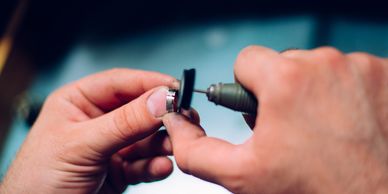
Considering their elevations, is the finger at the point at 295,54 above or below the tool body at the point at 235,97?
above

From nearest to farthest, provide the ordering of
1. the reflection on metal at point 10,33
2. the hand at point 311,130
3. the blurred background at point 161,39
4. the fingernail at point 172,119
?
the hand at point 311,130, the fingernail at point 172,119, the blurred background at point 161,39, the reflection on metal at point 10,33

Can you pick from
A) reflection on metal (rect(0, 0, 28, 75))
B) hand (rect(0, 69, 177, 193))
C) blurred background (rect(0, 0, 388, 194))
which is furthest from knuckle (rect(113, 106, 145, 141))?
reflection on metal (rect(0, 0, 28, 75))

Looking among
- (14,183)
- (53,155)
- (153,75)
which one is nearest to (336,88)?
Result: (153,75)

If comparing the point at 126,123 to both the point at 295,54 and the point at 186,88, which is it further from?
the point at 295,54

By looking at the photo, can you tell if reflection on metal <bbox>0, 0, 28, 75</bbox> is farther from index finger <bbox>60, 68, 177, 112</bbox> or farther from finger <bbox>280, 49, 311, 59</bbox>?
finger <bbox>280, 49, 311, 59</bbox>

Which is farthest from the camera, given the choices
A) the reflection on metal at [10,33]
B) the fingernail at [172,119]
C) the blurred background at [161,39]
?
the reflection on metal at [10,33]

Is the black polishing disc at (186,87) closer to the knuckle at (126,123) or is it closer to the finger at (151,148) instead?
the knuckle at (126,123)

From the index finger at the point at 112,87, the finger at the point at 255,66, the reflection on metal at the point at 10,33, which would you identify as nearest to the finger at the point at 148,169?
the index finger at the point at 112,87
